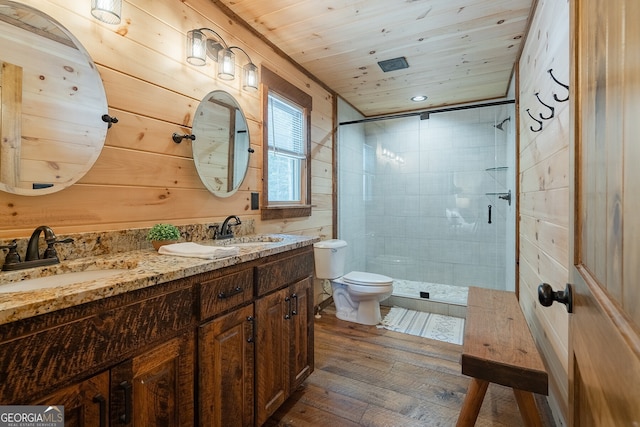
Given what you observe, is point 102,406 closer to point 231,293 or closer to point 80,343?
point 80,343

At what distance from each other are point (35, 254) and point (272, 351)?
102 centimetres

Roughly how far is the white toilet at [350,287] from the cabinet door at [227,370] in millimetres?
1485

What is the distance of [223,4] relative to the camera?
184 centimetres

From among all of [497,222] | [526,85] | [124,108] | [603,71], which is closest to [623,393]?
[603,71]

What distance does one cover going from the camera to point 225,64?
1.81m

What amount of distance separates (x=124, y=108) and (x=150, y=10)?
534 mm

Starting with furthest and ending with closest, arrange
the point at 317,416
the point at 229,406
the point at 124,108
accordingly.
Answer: the point at 317,416
the point at 124,108
the point at 229,406

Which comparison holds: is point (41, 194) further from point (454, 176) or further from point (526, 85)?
point (454, 176)

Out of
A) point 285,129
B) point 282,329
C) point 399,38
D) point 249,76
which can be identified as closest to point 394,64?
point 399,38

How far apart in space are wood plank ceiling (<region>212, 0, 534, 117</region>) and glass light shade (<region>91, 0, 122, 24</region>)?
2.46 feet

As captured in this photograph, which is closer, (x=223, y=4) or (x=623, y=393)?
(x=623, y=393)

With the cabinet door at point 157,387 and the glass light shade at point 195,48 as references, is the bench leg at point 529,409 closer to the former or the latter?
the cabinet door at point 157,387

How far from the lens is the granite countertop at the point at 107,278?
659mm

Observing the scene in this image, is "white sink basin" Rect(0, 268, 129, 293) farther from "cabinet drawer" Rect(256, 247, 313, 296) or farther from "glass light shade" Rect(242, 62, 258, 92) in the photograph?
"glass light shade" Rect(242, 62, 258, 92)
